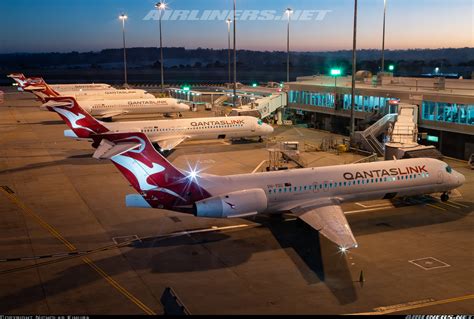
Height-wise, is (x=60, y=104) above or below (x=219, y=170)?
above

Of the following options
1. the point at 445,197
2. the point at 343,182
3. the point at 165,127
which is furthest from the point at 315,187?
the point at 165,127

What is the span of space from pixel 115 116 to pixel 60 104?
111 feet

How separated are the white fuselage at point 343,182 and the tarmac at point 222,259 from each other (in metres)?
1.53

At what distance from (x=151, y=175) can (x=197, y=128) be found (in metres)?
27.1

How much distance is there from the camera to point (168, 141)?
49.7 metres

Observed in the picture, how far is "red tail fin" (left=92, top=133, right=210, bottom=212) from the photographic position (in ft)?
77.6

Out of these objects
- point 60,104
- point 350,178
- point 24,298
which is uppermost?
point 60,104

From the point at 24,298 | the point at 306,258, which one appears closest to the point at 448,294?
the point at 306,258

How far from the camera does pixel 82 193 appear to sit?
35.1 m

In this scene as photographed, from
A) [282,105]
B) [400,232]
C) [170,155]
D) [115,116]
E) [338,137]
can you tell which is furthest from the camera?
[115,116]

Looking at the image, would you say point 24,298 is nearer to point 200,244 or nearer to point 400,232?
point 200,244

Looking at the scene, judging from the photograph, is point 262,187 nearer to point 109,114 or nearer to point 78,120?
point 78,120

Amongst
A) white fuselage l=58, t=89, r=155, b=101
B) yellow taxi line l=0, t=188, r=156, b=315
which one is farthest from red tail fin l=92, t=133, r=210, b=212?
white fuselage l=58, t=89, r=155, b=101

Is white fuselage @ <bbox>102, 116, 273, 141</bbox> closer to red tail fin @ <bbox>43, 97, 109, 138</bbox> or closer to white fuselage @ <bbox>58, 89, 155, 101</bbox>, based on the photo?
red tail fin @ <bbox>43, 97, 109, 138</bbox>
